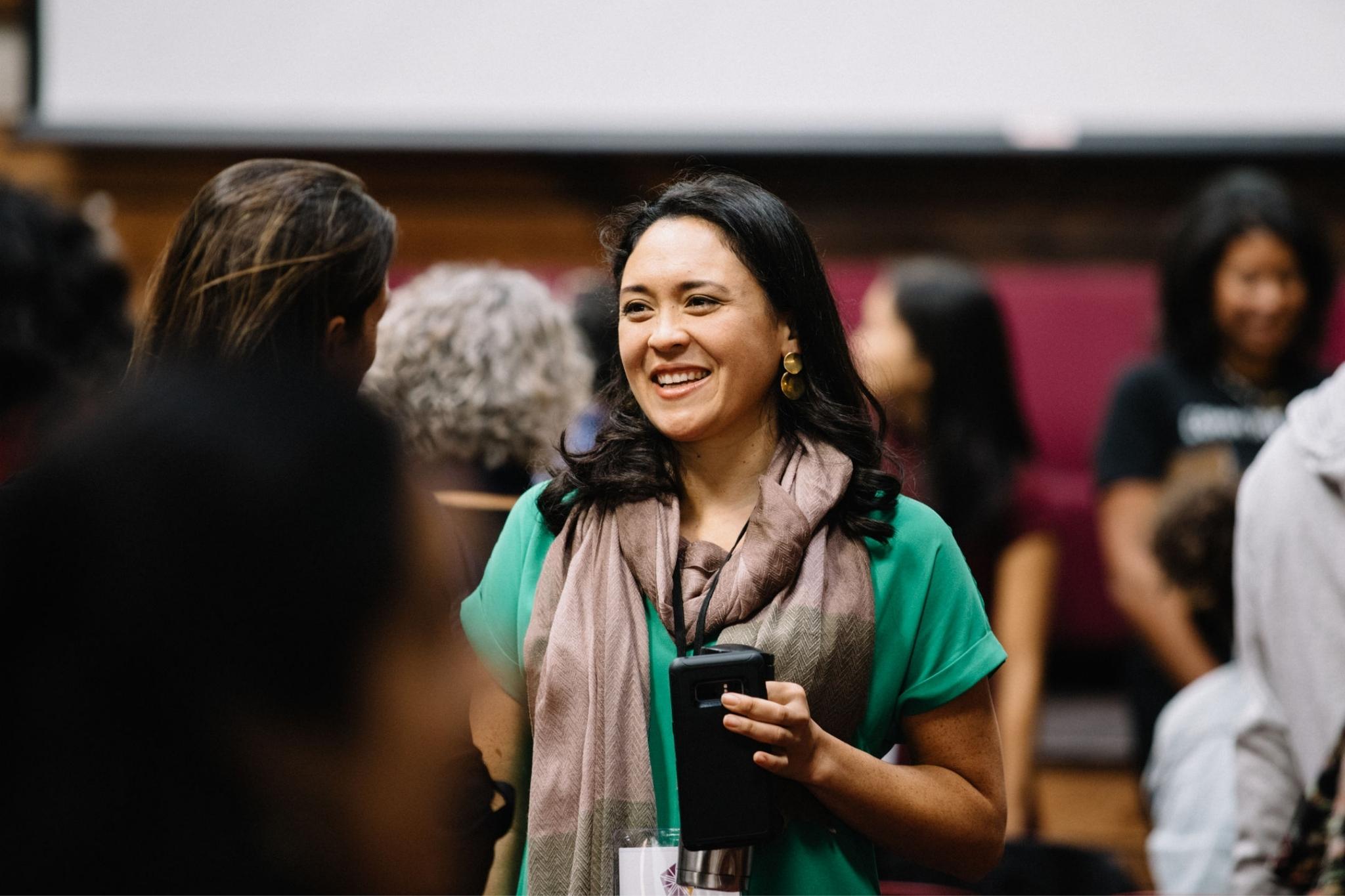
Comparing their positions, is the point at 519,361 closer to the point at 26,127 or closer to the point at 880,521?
the point at 880,521

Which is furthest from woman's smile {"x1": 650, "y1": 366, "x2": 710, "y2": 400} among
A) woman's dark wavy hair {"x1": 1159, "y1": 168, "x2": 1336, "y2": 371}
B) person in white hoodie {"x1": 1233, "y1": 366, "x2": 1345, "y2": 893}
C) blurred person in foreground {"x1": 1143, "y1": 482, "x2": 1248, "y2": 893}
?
woman's dark wavy hair {"x1": 1159, "y1": 168, "x2": 1336, "y2": 371}

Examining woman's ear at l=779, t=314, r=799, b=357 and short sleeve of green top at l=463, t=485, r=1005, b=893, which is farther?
woman's ear at l=779, t=314, r=799, b=357

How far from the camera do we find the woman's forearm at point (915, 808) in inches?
52.7

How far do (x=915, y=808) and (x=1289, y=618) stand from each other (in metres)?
0.69

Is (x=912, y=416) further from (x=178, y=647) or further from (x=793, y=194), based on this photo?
(x=178, y=647)

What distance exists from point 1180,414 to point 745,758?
1955mm

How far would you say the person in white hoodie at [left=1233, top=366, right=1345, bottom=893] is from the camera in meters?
1.73

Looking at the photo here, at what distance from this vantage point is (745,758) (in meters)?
1.28

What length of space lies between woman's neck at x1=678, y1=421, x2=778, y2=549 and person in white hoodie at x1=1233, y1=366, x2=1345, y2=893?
712 mm

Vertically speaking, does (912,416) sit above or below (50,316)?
below

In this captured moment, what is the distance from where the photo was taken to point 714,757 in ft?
4.19

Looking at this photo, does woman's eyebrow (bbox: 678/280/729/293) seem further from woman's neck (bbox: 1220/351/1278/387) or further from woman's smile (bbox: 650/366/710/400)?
woman's neck (bbox: 1220/351/1278/387)

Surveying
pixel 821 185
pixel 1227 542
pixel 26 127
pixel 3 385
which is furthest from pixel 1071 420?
pixel 26 127

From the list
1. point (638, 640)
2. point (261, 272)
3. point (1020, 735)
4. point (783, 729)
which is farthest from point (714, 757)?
point (1020, 735)
